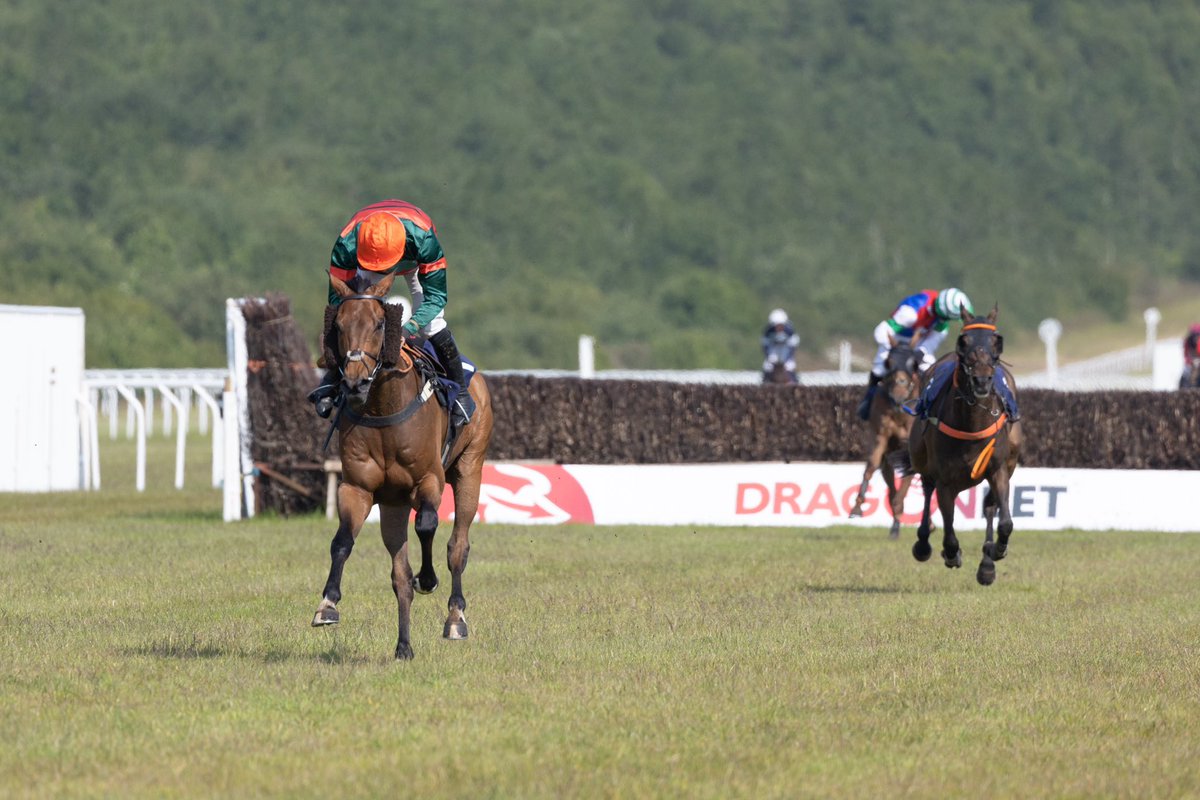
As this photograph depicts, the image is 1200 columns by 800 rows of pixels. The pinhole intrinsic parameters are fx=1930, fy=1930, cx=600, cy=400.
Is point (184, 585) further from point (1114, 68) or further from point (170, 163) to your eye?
point (1114, 68)

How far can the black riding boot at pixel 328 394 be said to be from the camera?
855cm

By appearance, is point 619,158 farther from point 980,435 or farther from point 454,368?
point 454,368

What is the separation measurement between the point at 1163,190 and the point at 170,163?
49608 millimetres

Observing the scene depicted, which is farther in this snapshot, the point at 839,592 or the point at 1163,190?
the point at 1163,190

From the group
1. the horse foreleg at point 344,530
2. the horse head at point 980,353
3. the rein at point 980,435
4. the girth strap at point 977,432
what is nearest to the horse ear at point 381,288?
the horse foreleg at point 344,530

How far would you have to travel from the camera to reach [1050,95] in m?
99.9

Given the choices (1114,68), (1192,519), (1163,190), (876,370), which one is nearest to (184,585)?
(876,370)

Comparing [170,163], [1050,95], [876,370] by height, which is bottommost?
[876,370]

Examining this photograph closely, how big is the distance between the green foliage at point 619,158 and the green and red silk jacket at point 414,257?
47.2 m

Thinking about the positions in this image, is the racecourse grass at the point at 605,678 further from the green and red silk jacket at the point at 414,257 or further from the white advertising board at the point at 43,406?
the white advertising board at the point at 43,406

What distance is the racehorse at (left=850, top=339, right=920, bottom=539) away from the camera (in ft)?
54.6

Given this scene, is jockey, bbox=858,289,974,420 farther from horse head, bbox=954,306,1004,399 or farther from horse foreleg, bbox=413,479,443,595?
horse foreleg, bbox=413,479,443,595

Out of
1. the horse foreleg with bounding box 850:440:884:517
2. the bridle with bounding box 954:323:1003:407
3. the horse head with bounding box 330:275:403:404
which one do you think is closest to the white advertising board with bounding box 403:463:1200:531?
the horse foreleg with bounding box 850:440:884:517

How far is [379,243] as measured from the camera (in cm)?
859
